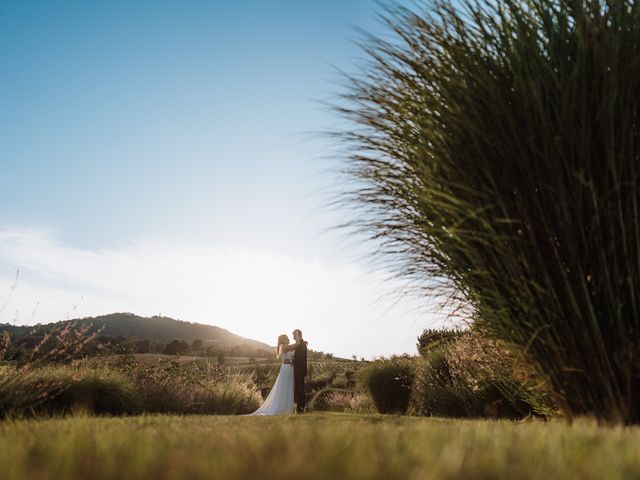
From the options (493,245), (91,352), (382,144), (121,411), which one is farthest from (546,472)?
(91,352)

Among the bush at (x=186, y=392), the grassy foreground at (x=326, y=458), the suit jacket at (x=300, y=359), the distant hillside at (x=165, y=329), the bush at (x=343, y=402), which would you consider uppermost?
the distant hillside at (x=165, y=329)

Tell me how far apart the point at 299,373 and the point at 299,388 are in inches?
14.0

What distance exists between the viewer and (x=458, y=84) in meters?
3.71

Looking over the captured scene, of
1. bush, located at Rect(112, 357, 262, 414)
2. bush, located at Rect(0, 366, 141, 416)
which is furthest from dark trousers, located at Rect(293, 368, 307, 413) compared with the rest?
bush, located at Rect(0, 366, 141, 416)

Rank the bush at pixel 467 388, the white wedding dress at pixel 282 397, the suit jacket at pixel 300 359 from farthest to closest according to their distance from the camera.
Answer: the suit jacket at pixel 300 359 < the white wedding dress at pixel 282 397 < the bush at pixel 467 388

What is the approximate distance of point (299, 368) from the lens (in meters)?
13.3

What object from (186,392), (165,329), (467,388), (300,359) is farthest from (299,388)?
(165,329)

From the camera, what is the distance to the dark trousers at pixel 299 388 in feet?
42.6

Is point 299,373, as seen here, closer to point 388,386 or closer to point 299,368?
point 299,368

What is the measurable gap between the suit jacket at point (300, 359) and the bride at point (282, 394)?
0.36 metres

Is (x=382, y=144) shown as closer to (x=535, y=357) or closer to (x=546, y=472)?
(x=535, y=357)

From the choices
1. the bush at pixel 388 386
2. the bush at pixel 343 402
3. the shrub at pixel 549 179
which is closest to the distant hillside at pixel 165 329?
the bush at pixel 343 402

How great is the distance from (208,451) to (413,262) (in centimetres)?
284

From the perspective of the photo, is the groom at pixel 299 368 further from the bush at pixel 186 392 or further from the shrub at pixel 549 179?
the shrub at pixel 549 179
